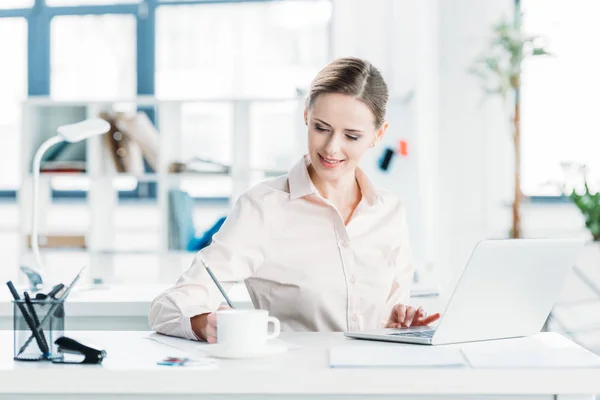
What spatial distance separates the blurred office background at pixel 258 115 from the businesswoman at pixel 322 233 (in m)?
2.22

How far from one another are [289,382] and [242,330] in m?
0.14

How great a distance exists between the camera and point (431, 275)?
14.9 feet

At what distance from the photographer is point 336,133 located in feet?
6.35

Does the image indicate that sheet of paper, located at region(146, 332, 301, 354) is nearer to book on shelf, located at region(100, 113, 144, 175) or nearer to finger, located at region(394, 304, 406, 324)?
finger, located at region(394, 304, 406, 324)

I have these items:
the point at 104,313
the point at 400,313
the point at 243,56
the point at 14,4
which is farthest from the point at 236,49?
the point at 400,313

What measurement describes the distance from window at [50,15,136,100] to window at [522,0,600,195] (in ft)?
9.05

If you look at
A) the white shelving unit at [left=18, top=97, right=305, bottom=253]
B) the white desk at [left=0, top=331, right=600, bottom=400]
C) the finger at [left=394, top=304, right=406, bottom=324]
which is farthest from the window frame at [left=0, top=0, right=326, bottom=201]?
the white desk at [left=0, top=331, right=600, bottom=400]

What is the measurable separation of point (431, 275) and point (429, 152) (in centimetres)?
88

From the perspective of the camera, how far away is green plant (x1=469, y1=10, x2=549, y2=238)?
5027mm

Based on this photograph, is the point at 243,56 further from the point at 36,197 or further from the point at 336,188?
the point at 336,188

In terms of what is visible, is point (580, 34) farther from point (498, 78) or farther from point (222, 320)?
point (222, 320)

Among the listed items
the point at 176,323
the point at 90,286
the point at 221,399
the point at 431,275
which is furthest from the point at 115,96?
the point at 221,399

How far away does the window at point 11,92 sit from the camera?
6.38 m

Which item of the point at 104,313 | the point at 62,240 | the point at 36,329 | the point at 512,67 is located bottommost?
the point at 62,240
